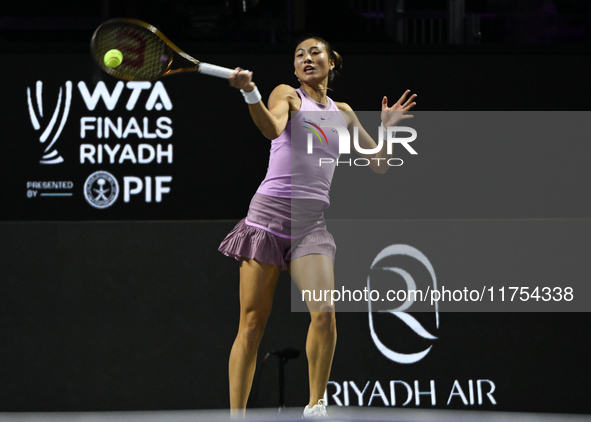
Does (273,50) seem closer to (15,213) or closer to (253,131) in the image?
(253,131)

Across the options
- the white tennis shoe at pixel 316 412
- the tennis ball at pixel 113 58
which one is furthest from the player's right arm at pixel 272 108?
the white tennis shoe at pixel 316 412

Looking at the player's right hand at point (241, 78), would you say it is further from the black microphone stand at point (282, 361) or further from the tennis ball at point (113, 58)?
the black microphone stand at point (282, 361)

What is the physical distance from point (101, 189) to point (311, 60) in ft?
4.51

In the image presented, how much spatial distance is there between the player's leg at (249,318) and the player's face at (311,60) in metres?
0.80

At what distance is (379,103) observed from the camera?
354 centimetres

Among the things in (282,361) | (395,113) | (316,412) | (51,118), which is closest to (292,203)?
(395,113)

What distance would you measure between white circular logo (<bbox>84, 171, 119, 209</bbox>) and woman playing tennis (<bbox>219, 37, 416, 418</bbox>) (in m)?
1.01

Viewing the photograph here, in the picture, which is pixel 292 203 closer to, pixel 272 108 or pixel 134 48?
pixel 272 108

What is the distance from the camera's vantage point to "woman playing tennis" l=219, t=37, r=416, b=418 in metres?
2.62

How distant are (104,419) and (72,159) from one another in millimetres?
2234

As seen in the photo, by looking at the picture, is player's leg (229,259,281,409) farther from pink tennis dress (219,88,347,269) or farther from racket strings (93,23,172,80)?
racket strings (93,23,172,80)

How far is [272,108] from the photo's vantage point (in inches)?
102

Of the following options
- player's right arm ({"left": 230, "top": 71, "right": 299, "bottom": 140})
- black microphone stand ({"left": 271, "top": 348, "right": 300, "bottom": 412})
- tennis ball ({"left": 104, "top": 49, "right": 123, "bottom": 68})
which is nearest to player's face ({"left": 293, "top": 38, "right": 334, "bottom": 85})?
player's right arm ({"left": 230, "top": 71, "right": 299, "bottom": 140})

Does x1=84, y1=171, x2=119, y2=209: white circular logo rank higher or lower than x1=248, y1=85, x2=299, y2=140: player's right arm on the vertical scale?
lower
